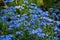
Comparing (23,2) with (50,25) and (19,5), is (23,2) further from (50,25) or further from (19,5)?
(50,25)

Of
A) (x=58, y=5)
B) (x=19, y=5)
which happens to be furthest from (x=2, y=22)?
(x=58, y=5)

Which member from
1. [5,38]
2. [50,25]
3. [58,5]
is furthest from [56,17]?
[5,38]

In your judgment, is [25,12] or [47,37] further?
[25,12]

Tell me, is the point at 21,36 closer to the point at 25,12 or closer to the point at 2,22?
the point at 2,22

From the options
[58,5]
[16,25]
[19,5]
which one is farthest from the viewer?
[58,5]

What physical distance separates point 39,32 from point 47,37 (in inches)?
5.7

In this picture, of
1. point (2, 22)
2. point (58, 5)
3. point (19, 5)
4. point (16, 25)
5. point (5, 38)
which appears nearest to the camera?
point (5, 38)

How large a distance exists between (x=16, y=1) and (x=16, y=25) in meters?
1.04

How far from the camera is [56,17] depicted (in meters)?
3.59

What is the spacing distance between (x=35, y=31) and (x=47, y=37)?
0.19 m

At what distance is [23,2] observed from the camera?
3.96m

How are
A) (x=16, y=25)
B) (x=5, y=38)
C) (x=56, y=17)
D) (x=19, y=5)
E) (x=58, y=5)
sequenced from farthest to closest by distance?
1. (x=58, y=5)
2. (x=19, y=5)
3. (x=56, y=17)
4. (x=16, y=25)
5. (x=5, y=38)

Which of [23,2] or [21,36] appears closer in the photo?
[21,36]

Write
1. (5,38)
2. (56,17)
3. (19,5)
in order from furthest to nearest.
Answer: (19,5) < (56,17) < (5,38)
